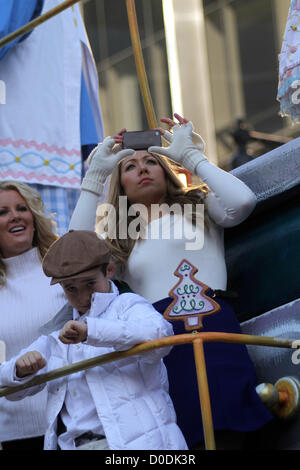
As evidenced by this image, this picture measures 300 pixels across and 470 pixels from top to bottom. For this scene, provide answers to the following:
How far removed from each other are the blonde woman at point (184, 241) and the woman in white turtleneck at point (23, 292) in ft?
0.72

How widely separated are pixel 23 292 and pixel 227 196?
0.77 m

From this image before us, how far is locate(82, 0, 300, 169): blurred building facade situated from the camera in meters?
11.8

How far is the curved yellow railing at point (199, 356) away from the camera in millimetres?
2285

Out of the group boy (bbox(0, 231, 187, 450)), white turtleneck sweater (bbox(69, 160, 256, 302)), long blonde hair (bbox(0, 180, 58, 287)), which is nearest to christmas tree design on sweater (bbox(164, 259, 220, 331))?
boy (bbox(0, 231, 187, 450))

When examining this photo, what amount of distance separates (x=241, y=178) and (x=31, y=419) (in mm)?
1090

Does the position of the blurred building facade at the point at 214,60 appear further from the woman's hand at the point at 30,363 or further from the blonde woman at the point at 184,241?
the woman's hand at the point at 30,363

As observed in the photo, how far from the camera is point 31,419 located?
2984 millimetres

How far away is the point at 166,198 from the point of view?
3209mm

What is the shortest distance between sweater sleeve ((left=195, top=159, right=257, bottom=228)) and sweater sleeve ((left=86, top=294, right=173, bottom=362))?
578mm

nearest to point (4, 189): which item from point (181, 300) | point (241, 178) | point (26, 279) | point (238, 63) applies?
point (26, 279)

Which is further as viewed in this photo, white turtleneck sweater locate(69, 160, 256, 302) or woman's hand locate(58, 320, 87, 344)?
white turtleneck sweater locate(69, 160, 256, 302)

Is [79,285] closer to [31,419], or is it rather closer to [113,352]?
[113,352]

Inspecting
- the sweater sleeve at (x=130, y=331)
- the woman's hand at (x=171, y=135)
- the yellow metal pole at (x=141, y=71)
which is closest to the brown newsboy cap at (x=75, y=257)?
the sweater sleeve at (x=130, y=331)

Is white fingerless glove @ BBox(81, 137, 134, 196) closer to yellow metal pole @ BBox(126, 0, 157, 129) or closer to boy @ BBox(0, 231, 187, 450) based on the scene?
yellow metal pole @ BBox(126, 0, 157, 129)
